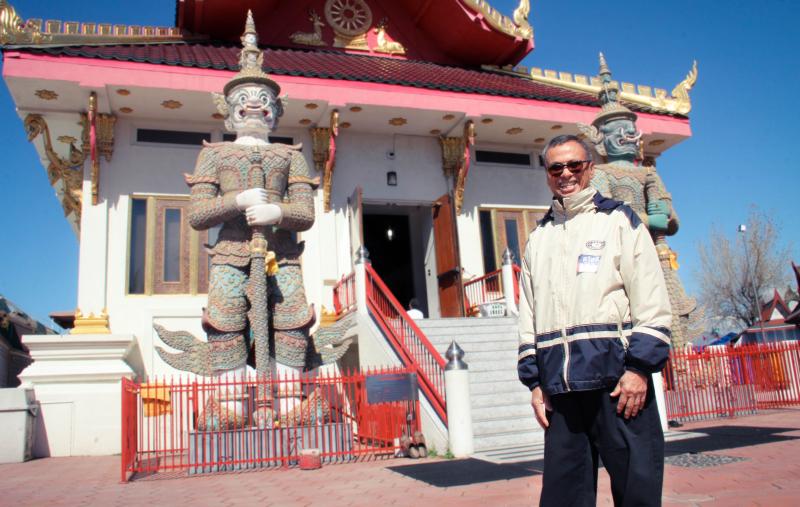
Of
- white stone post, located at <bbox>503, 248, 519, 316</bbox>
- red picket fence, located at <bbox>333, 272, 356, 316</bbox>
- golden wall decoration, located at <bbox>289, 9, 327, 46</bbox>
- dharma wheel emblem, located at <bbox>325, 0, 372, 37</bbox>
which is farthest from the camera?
dharma wheel emblem, located at <bbox>325, 0, 372, 37</bbox>

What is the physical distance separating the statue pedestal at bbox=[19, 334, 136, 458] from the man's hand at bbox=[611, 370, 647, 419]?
8.51 meters

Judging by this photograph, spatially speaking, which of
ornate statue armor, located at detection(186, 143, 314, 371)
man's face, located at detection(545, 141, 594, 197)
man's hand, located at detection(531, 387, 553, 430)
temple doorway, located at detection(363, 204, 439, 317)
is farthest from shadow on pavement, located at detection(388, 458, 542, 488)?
temple doorway, located at detection(363, 204, 439, 317)

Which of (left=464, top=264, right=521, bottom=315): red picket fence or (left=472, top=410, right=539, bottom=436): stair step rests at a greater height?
(left=464, top=264, right=521, bottom=315): red picket fence

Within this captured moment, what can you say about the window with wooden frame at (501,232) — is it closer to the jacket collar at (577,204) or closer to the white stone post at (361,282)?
the white stone post at (361,282)

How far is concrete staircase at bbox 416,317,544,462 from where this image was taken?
750 cm

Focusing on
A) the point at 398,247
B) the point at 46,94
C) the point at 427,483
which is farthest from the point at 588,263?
the point at 398,247

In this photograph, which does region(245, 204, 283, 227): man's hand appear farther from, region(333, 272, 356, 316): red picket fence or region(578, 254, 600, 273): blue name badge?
region(578, 254, 600, 273): blue name badge

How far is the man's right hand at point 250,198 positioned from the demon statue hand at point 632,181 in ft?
14.8

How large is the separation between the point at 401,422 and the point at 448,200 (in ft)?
17.7

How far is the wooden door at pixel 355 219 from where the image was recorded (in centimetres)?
1131

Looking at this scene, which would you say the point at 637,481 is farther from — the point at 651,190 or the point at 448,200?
the point at 448,200

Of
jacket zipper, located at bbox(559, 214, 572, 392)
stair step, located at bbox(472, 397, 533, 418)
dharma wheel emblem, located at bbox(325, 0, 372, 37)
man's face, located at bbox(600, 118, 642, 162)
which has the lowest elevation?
stair step, located at bbox(472, 397, 533, 418)

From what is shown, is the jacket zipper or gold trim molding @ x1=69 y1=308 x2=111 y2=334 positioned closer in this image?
the jacket zipper

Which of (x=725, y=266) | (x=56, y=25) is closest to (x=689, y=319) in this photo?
(x=56, y=25)
